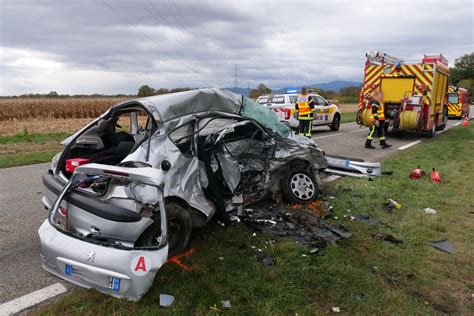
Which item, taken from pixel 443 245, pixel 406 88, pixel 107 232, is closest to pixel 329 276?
pixel 443 245

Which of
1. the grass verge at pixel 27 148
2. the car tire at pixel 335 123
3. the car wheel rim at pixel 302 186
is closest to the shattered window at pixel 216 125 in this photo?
the car wheel rim at pixel 302 186

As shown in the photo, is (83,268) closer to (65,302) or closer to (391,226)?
(65,302)

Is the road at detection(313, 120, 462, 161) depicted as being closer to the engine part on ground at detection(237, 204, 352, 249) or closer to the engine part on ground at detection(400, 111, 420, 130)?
the engine part on ground at detection(400, 111, 420, 130)

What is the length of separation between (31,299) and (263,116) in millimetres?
→ 3565

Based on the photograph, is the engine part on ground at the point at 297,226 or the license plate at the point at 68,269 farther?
the engine part on ground at the point at 297,226

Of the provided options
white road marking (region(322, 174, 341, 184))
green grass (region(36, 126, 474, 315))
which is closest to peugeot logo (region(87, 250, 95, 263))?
green grass (region(36, 126, 474, 315))

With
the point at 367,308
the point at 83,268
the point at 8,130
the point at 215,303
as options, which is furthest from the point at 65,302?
the point at 8,130

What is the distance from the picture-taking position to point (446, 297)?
326cm

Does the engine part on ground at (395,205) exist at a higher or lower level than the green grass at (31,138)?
higher

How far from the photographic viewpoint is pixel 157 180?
3.02 metres

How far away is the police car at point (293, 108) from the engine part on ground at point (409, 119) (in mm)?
3763

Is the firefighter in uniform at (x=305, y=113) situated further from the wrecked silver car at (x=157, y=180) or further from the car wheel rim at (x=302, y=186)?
the car wheel rim at (x=302, y=186)

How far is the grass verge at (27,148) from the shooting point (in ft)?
31.4

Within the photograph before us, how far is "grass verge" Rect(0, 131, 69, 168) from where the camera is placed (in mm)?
9578
